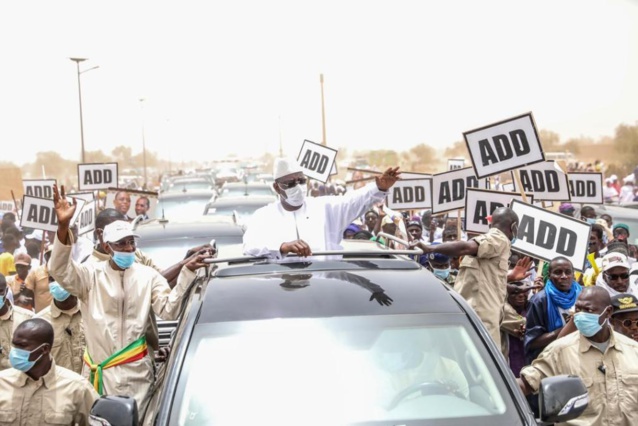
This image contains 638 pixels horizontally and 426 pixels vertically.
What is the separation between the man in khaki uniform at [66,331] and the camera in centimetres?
657

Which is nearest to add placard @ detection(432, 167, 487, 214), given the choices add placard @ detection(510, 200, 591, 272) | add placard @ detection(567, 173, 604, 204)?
add placard @ detection(567, 173, 604, 204)

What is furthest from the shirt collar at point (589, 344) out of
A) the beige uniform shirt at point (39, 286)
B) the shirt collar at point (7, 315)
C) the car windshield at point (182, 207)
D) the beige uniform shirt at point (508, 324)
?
the car windshield at point (182, 207)

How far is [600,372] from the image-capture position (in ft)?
16.7

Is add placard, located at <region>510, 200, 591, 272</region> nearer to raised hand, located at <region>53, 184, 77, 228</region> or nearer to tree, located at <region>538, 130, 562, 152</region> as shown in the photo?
raised hand, located at <region>53, 184, 77, 228</region>

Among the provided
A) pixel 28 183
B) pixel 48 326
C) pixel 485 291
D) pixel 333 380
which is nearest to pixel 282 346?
pixel 333 380

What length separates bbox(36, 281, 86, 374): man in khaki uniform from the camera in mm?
6566

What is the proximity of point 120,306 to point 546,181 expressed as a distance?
23.9ft

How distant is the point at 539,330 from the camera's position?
673 cm

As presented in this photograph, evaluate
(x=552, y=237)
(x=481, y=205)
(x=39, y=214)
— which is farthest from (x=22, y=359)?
(x=39, y=214)

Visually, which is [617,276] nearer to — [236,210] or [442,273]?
[442,273]

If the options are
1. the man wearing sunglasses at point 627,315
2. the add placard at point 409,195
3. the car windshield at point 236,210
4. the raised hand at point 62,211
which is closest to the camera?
the raised hand at point 62,211

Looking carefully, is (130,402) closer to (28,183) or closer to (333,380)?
(333,380)

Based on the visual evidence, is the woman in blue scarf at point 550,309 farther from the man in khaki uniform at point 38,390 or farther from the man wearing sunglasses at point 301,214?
the man in khaki uniform at point 38,390

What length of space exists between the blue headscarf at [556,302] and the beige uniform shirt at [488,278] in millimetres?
324
